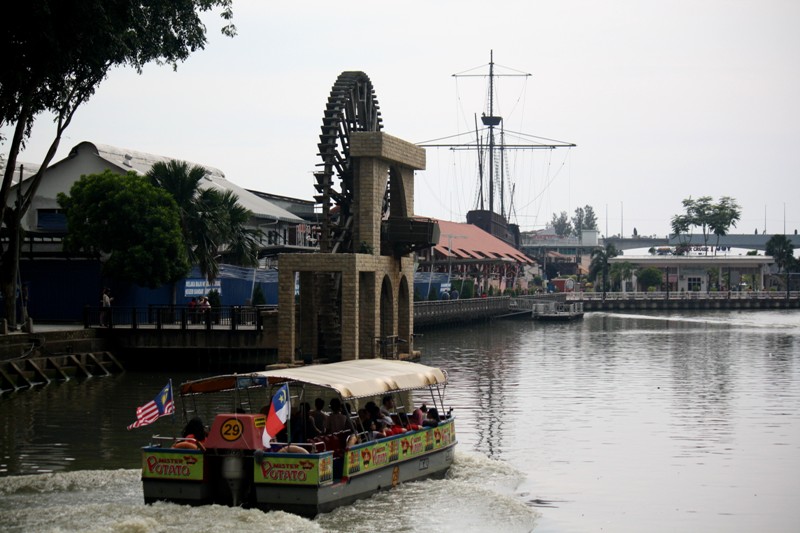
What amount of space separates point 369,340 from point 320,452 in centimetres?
2439

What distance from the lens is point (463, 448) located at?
34.1m

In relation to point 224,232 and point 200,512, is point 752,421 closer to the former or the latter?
point 200,512

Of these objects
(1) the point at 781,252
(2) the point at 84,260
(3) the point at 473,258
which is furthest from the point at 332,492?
(1) the point at 781,252

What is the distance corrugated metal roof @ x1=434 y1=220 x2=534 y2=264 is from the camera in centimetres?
11384

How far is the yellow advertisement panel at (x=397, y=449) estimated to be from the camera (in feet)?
80.9

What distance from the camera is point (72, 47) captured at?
1454 inches

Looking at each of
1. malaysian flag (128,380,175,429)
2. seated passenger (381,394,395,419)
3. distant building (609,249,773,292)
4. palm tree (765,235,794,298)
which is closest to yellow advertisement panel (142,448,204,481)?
malaysian flag (128,380,175,429)

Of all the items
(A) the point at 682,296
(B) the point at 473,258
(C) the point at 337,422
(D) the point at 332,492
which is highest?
(B) the point at 473,258

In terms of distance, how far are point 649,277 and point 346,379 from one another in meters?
138

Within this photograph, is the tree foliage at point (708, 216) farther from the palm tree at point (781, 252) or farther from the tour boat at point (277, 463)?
→ the tour boat at point (277, 463)

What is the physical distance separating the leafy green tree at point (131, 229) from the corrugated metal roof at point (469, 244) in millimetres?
50417

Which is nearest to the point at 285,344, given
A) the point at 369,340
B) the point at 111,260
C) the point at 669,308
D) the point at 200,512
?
the point at 369,340

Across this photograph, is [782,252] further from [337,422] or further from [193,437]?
[193,437]

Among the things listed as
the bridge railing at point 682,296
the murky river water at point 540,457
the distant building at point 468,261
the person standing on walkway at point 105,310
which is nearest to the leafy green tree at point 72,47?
the person standing on walkway at point 105,310
